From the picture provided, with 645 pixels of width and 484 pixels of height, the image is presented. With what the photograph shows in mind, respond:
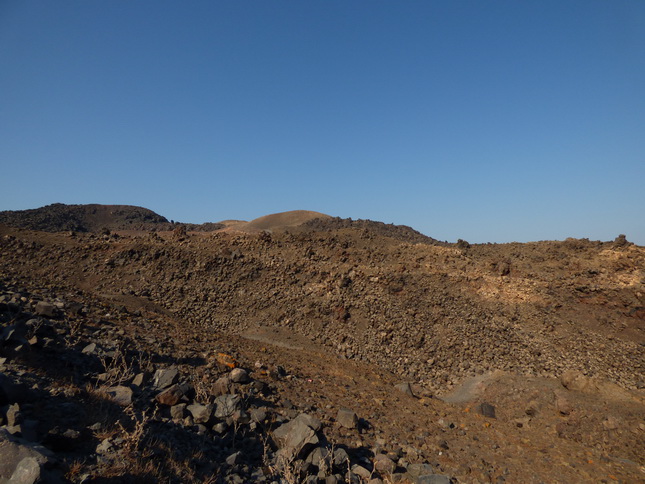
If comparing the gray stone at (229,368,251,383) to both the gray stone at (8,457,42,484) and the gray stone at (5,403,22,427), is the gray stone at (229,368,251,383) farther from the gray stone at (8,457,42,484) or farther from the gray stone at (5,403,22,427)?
the gray stone at (8,457,42,484)

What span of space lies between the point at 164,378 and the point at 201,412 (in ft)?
3.33

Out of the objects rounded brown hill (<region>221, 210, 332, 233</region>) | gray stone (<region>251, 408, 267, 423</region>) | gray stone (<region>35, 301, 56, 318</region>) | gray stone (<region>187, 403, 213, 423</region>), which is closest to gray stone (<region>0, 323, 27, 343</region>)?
gray stone (<region>35, 301, 56, 318</region>)

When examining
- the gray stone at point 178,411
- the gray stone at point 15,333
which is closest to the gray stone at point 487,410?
the gray stone at point 178,411

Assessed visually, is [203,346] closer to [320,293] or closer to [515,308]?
[320,293]

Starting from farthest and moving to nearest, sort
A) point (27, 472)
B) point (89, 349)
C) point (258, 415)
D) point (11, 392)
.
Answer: point (89, 349) < point (258, 415) < point (11, 392) < point (27, 472)

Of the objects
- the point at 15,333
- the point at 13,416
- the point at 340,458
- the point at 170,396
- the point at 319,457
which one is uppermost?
the point at 15,333

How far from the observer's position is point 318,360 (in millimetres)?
9141

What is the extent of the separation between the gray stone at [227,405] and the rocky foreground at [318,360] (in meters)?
0.03

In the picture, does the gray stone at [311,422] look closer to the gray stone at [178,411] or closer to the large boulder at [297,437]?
the large boulder at [297,437]

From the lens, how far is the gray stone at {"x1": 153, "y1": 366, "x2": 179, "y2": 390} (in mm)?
5044

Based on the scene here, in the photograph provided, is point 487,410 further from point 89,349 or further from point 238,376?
point 89,349

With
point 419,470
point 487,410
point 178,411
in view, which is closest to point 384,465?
point 419,470

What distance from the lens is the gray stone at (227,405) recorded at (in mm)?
4738

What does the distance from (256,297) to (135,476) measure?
9042mm
